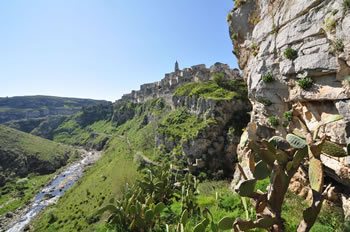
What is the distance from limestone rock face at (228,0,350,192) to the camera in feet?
58.0

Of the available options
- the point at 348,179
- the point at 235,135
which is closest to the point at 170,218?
the point at 348,179

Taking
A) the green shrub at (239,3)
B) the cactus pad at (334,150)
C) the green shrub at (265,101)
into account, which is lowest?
the cactus pad at (334,150)

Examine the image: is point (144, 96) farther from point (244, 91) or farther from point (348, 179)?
point (348, 179)

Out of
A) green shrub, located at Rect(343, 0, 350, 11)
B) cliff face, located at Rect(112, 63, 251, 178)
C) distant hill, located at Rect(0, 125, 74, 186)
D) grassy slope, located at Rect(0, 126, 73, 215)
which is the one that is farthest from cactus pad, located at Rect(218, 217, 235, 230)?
distant hill, located at Rect(0, 125, 74, 186)

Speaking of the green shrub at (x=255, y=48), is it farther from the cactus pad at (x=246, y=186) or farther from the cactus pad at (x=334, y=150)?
→ the cactus pad at (x=246, y=186)

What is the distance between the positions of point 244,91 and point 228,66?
3290 inches

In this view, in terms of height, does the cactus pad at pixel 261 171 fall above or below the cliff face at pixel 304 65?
below

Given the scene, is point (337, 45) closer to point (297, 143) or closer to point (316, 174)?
point (297, 143)

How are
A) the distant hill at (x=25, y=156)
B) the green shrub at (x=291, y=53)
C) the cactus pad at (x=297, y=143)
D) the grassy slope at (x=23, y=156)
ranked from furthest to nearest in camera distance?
the distant hill at (x=25, y=156) < the grassy slope at (x=23, y=156) < the green shrub at (x=291, y=53) < the cactus pad at (x=297, y=143)

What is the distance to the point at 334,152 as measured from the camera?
818 centimetres

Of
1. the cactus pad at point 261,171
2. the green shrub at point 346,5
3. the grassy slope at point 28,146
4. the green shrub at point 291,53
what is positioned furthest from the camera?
the grassy slope at point 28,146

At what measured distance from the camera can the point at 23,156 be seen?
398 ft

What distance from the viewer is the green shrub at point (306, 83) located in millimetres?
20234

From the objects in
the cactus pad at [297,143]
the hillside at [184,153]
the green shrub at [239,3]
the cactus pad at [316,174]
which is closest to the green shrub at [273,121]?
the hillside at [184,153]
